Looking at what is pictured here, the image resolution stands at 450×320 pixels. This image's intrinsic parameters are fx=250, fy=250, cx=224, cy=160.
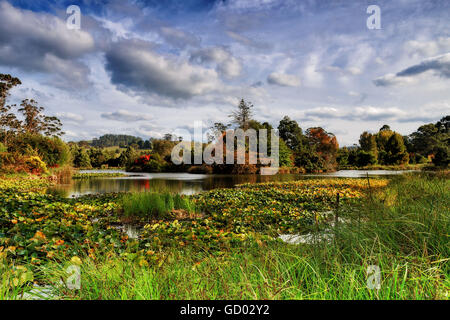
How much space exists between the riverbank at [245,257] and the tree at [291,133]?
83.5 feet

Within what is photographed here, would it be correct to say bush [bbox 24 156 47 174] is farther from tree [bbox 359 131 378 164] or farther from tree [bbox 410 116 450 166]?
tree [bbox 410 116 450 166]

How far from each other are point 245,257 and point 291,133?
29899mm

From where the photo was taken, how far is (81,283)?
161 centimetres

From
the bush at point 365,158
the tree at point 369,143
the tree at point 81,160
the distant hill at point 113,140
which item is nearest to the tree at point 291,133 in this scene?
the bush at point 365,158

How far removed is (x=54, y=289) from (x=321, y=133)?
29631 mm

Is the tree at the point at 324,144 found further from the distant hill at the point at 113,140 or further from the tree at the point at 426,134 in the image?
the distant hill at the point at 113,140

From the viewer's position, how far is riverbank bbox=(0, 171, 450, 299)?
4.75ft

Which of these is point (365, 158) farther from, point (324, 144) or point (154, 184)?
point (154, 184)

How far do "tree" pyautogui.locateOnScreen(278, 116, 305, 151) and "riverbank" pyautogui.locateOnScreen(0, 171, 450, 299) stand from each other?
2545cm

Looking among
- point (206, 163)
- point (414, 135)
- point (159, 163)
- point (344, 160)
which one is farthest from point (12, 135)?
point (414, 135)

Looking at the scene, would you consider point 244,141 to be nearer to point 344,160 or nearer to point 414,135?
point 344,160

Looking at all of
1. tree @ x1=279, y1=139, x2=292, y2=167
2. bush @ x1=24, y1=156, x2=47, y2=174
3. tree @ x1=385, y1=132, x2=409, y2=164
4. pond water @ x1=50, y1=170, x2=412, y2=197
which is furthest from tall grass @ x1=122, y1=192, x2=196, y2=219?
tree @ x1=385, y1=132, x2=409, y2=164

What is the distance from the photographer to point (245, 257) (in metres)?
1.79

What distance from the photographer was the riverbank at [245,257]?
57.0 inches
